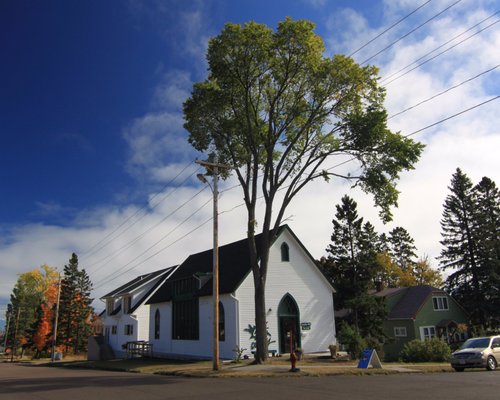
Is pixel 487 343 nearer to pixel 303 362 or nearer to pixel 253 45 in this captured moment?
pixel 303 362

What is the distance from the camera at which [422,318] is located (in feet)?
148

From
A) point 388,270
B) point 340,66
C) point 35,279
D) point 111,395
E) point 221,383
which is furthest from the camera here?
point 35,279

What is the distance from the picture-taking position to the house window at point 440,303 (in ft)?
153

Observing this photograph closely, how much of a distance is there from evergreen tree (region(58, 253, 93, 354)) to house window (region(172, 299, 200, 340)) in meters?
31.3

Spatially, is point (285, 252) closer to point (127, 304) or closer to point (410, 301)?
point (410, 301)

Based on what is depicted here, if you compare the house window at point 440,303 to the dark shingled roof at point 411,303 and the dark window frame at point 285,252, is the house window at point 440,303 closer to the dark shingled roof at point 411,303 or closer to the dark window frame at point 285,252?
the dark shingled roof at point 411,303

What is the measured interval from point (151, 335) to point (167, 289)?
4.76m

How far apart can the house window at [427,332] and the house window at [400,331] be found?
166 cm

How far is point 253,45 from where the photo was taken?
70.4ft

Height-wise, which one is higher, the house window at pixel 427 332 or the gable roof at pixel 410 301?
the gable roof at pixel 410 301

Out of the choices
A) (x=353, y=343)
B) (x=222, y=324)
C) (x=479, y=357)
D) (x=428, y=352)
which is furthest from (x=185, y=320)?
(x=479, y=357)

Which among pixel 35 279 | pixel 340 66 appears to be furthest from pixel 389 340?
pixel 35 279

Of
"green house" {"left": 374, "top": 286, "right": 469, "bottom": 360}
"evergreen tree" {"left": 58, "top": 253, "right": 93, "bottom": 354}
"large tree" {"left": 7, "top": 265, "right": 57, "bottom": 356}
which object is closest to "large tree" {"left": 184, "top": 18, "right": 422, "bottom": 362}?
"green house" {"left": 374, "top": 286, "right": 469, "bottom": 360}

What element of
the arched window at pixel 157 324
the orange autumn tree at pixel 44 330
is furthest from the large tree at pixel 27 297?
the arched window at pixel 157 324
